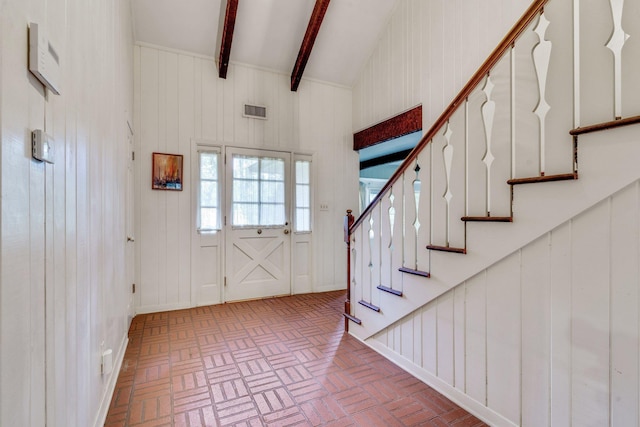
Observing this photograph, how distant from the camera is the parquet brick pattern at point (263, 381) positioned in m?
1.89

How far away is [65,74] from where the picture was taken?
122cm

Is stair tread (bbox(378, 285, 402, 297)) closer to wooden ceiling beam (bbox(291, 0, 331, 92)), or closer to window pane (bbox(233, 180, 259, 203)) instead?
window pane (bbox(233, 180, 259, 203))

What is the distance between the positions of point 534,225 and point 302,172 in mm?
3603

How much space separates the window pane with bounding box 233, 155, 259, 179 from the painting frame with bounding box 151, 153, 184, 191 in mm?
A: 708

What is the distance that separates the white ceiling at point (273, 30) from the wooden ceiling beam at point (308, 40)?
214 millimetres

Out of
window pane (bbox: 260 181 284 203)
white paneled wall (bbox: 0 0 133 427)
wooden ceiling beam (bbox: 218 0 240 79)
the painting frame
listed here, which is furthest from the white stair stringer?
wooden ceiling beam (bbox: 218 0 240 79)

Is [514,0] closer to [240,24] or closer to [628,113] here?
[628,113]

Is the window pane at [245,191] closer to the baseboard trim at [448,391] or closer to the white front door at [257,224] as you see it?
the white front door at [257,224]

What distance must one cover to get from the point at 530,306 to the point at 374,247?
1.37m

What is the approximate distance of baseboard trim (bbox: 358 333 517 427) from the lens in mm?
1782

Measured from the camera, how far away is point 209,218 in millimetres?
4172

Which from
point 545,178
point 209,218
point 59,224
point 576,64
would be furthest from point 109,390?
point 576,64

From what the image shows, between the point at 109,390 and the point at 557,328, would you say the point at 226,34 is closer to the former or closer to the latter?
the point at 109,390

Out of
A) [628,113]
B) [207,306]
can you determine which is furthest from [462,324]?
[207,306]
